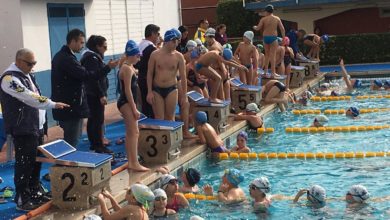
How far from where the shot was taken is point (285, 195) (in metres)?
7.97

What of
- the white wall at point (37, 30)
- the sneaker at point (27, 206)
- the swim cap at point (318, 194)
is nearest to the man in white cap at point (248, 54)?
the white wall at point (37, 30)

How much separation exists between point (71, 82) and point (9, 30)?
14.2 ft

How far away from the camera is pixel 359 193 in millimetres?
7234

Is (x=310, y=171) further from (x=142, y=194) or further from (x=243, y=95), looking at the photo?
(x=243, y=95)

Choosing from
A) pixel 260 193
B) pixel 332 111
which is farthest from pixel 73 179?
pixel 332 111

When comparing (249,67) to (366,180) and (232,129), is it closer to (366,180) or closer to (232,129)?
(232,129)

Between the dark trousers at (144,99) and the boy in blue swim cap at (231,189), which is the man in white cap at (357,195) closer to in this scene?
the boy in blue swim cap at (231,189)

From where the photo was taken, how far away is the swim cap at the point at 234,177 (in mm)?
7586

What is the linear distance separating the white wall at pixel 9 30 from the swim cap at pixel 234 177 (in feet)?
18.5

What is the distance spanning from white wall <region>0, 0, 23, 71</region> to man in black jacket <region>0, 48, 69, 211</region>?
16.7 ft

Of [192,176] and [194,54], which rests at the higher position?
[194,54]

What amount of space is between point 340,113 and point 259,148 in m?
3.73

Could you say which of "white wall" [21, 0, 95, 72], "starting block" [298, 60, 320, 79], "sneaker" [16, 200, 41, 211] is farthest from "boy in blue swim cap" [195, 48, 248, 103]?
"starting block" [298, 60, 320, 79]

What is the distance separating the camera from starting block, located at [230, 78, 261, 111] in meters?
12.8
